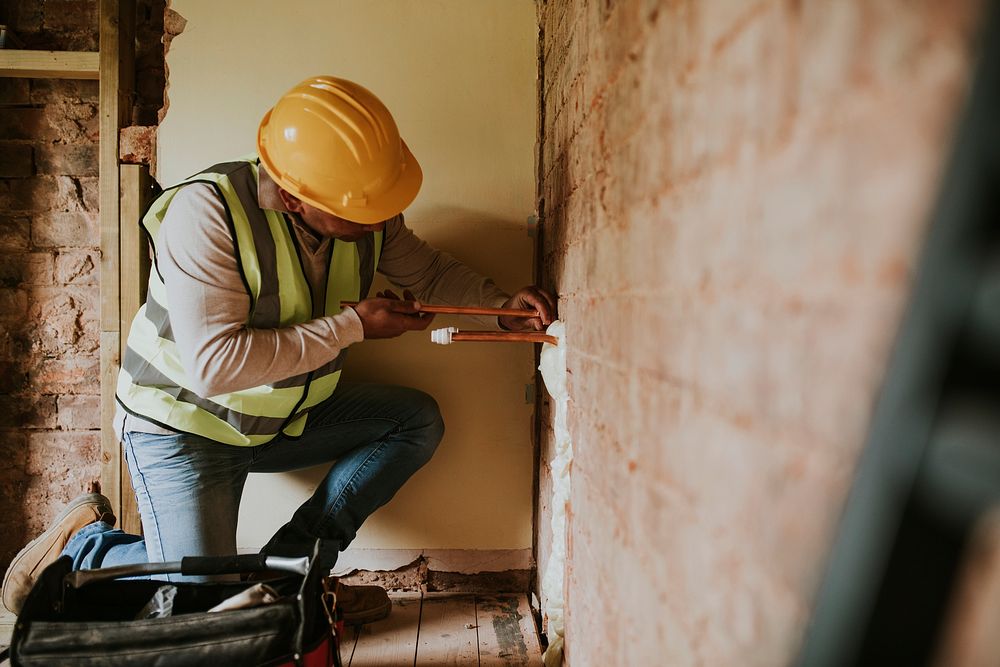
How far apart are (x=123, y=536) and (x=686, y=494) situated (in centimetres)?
168

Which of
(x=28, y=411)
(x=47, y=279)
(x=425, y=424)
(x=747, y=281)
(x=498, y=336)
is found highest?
(x=747, y=281)

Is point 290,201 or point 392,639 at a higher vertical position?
point 290,201

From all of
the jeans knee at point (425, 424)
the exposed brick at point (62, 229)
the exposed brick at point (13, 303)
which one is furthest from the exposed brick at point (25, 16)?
the jeans knee at point (425, 424)

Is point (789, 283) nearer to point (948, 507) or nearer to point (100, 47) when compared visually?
point (948, 507)

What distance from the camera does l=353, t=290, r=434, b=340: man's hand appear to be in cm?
164

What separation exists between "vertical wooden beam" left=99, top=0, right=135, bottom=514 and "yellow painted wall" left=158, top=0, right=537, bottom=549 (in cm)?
13

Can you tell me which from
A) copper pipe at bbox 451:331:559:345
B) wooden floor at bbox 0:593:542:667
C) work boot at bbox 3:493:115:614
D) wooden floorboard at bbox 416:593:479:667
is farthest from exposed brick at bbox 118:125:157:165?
wooden floorboard at bbox 416:593:479:667

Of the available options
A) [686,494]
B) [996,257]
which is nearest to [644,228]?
[686,494]

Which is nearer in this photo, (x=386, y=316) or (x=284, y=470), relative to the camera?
(x=386, y=316)

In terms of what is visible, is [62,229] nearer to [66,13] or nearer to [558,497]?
[66,13]

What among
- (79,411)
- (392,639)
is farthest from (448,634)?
(79,411)

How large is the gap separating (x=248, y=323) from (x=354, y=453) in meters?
0.59

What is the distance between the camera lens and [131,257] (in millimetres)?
2080

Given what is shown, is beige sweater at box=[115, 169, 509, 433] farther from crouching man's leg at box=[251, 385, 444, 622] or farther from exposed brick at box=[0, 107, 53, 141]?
exposed brick at box=[0, 107, 53, 141]
